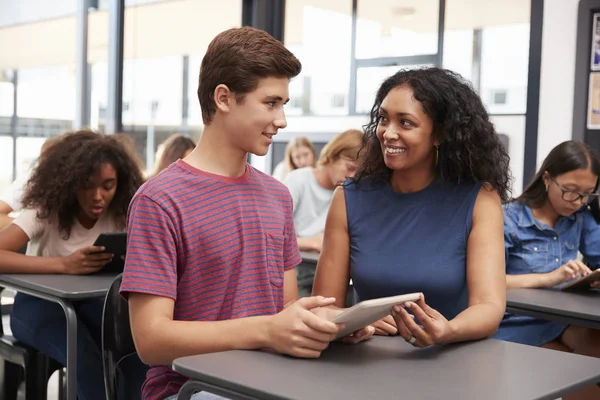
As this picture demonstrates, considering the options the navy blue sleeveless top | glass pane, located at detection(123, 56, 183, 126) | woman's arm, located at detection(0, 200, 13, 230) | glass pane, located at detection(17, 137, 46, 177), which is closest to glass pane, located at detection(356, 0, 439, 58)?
glass pane, located at detection(123, 56, 183, 126)

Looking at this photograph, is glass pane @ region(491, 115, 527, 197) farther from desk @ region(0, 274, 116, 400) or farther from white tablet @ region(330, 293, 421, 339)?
white tablet @ region(330, 293, 421, 339)

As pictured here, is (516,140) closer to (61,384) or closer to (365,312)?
(61,384)

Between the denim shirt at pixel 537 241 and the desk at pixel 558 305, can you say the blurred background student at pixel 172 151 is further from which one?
the desk at pixel 558 305

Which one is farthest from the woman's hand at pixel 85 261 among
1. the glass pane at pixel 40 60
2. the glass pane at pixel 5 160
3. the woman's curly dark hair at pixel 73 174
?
the glass pane at pixel 40 60

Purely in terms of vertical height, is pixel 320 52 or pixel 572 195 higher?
pixel 320 52

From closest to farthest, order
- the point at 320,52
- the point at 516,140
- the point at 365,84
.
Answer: the point at 516,140
the point at 365,84
the point at 320,52

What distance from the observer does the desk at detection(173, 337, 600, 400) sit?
3.63 ft

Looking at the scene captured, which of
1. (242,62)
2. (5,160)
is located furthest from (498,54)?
(242,62)

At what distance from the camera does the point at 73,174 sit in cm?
254

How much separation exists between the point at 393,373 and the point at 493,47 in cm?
402

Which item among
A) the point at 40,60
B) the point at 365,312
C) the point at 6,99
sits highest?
the point at 40,60

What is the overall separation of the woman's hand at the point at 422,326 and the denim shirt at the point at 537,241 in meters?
1.36

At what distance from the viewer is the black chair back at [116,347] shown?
168 cm

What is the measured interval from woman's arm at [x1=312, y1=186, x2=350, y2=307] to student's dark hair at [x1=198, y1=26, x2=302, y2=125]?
0.50 meters
